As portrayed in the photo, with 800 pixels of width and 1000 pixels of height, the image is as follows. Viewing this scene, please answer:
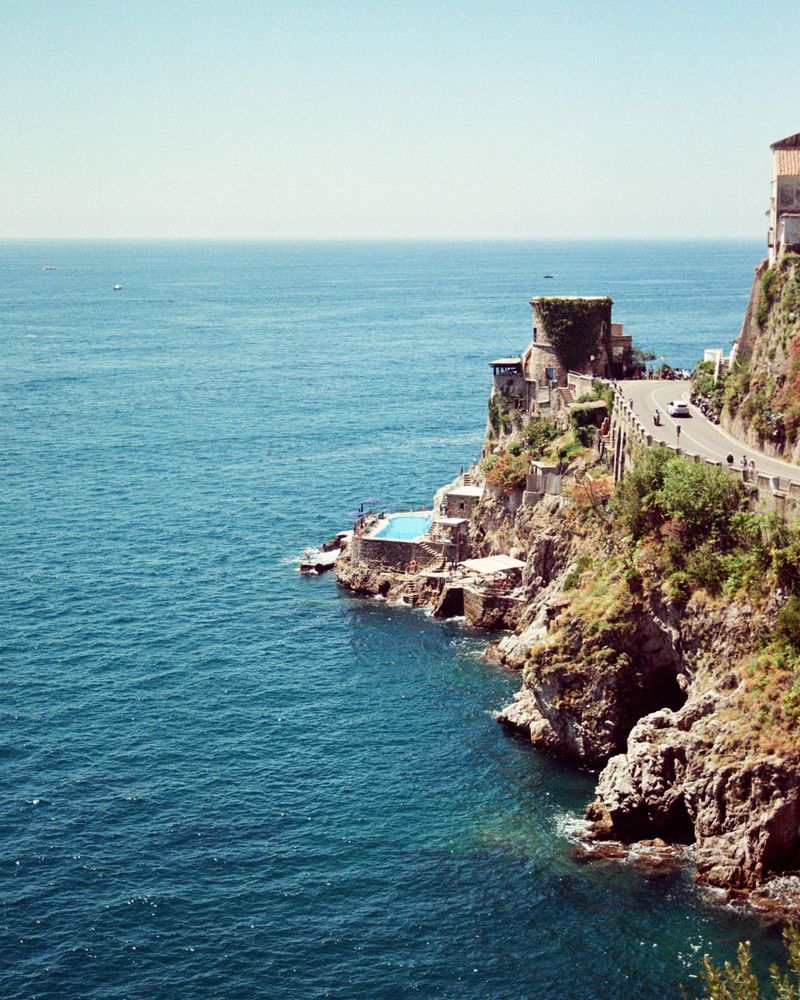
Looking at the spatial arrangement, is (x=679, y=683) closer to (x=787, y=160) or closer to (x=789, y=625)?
(x=789, y=625)

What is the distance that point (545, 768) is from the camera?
68875mm

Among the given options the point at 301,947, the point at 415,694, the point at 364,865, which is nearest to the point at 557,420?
the point at 415,694

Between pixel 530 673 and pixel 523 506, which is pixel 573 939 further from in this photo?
pixel 523 506

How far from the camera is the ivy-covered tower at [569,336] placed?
108 meters

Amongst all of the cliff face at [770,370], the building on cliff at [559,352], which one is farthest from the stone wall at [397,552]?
the cliff face at [770,370]

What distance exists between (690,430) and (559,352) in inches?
945

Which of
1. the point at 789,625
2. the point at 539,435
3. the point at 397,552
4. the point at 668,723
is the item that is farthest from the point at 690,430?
the point at 668,723

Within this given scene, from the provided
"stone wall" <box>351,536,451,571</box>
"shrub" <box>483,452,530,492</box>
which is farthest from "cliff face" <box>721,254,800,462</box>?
"stone wall" <box>351,536,451,571</box>

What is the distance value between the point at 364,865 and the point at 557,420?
173 feet

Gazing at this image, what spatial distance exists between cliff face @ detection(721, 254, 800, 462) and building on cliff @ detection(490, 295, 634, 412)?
19.0 metres

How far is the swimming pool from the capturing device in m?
104

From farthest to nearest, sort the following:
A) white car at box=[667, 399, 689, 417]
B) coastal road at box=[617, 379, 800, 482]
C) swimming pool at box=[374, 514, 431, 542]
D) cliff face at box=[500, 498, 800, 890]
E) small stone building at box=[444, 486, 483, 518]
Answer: swimming pool at box=[374, 514, 431, 542]
small stone building at box=[444, 486, 483, 518]
white car at box=[667, 399, 689, 417]
coastal road at box=[617, 379, 800, 482]
cliff face at box=[500, 498, 800, 890]

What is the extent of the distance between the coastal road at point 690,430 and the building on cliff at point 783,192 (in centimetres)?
1278

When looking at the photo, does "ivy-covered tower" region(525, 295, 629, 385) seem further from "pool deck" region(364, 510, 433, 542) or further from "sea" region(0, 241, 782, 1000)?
"sea" region(0, 241, 782, 1000)
